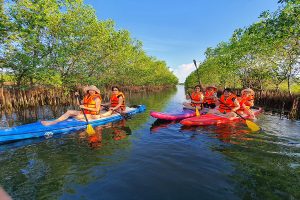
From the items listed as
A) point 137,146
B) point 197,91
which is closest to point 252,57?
point 197,91

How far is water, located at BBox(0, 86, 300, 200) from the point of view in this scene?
15.4 ft

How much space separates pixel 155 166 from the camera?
19.7 feet

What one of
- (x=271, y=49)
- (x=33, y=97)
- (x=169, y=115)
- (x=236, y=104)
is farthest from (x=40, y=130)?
(x=271, y=49)

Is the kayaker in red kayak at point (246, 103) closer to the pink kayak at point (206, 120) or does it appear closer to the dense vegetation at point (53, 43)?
the pink kayak at point (206, 120)

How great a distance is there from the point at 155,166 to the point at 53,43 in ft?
56.6

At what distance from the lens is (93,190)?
4.72m

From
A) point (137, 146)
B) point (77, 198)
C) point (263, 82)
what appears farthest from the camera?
point (263, 82)

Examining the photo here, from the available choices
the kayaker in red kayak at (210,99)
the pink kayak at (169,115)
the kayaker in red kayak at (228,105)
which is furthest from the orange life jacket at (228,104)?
the kayaker in red kayak at (210,99)

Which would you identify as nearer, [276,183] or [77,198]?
[77,198]

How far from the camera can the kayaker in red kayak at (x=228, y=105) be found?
37.7 feet

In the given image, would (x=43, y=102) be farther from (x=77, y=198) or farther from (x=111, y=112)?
(x=77, y=198)

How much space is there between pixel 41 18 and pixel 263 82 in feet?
88.7

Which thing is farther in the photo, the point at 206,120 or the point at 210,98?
the point at 210,98

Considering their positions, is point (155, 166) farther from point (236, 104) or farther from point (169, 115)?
point (236, 104)
